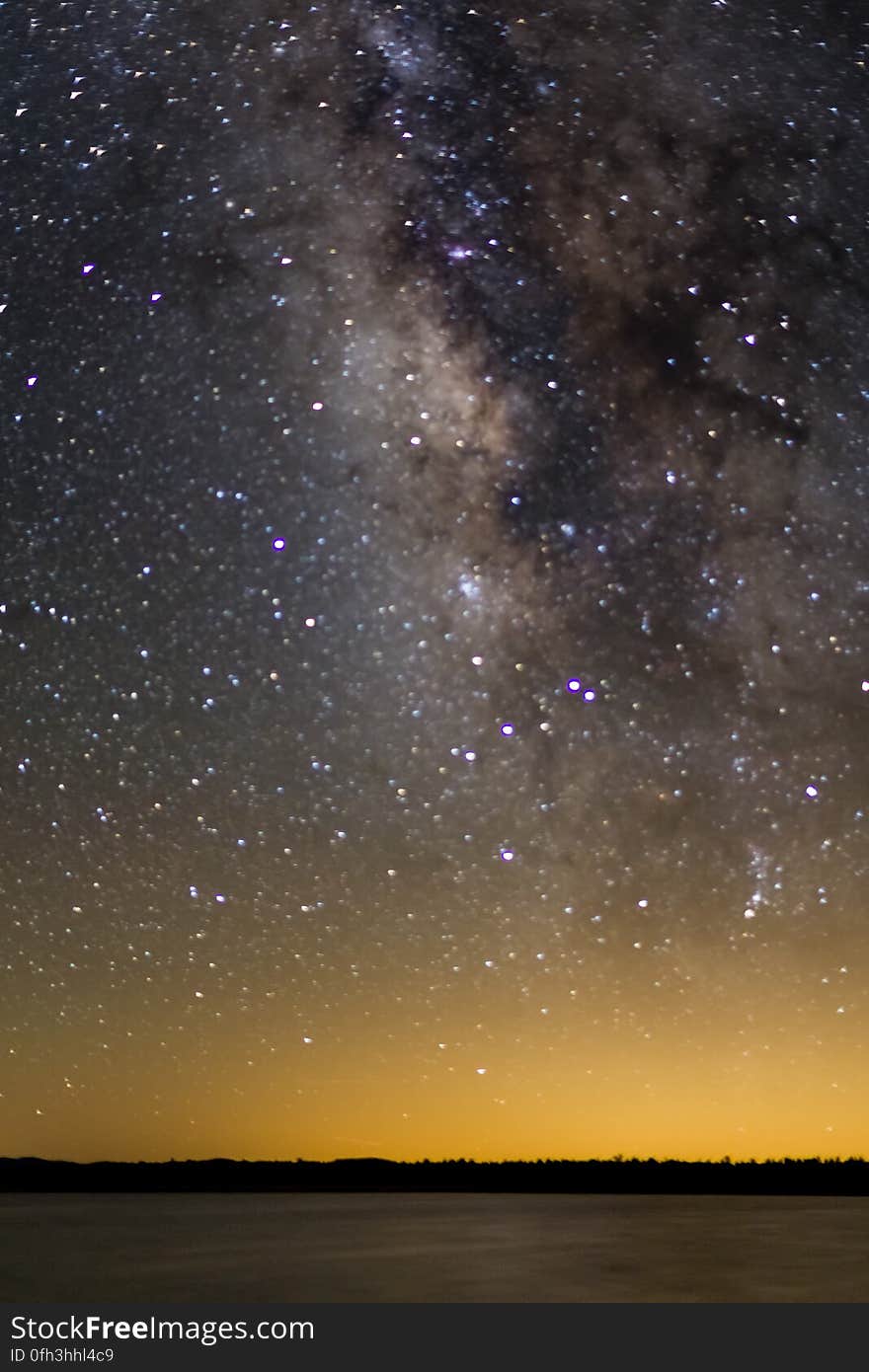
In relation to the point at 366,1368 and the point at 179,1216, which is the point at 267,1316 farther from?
the point at 179,1216

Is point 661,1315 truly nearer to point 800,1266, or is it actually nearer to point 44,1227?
point 800,1266

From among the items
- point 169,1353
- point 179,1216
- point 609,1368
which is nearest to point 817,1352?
point 609,1368

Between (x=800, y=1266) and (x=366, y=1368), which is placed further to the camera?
(x=800, y=1266)

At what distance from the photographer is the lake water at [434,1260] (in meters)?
12.3

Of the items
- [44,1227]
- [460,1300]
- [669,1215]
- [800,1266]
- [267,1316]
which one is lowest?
[669,1215]

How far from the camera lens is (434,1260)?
16.9m

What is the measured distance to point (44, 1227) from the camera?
2702 centimetres

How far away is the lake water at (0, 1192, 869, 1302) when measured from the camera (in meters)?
12.3

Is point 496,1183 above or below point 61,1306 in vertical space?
below

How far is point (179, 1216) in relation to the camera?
34094 millimetres

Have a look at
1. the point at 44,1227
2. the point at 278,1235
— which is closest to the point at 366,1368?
the point at 278,1235

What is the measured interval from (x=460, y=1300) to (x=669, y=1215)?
1042 inches

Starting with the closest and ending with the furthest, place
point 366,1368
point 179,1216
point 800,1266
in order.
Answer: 1. point 366,1368
2. point 800,1266
3. point 179,1216

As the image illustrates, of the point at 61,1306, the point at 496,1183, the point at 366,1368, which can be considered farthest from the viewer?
the point at 496,1183
